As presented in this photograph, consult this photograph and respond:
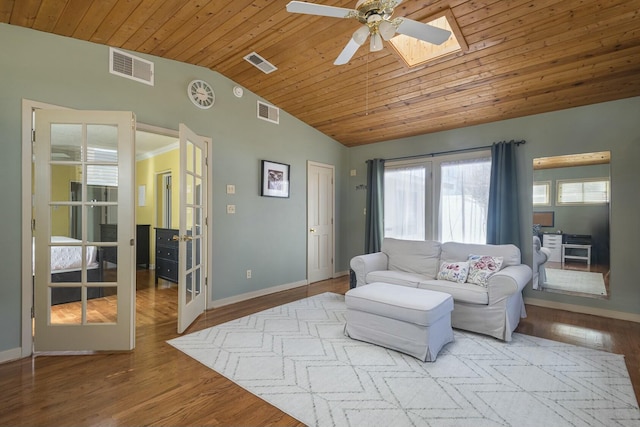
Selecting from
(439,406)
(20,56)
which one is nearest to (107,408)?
(439,406)

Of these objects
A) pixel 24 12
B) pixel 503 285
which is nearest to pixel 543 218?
pixel 503 285

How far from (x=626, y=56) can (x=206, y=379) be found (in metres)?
4.56

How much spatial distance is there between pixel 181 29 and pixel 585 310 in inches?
212

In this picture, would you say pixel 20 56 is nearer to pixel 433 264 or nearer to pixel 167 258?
pixel 167 258

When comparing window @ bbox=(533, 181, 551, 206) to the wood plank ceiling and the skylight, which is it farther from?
the skylight

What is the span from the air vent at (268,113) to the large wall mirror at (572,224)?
3.60 metres

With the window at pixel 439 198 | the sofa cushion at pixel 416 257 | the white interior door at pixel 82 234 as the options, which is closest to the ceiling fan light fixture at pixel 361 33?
the white interior door at pixel 82 234

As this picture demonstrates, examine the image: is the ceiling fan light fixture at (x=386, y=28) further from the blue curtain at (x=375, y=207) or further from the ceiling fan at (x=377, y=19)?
the blue curtain at (x=375, y=207)

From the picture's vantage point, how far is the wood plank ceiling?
2.56 m

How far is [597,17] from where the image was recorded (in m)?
2.54

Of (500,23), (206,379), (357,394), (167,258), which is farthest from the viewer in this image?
(167,258)

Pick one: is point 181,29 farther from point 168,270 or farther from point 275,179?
point 168,270

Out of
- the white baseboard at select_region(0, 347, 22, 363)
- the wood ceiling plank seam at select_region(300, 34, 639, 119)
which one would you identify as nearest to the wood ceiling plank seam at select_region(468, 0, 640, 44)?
the wood ceiling plank seam at select_region(300, 34, 639, 119)

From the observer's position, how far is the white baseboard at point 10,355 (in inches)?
99.1
